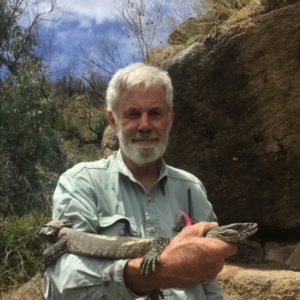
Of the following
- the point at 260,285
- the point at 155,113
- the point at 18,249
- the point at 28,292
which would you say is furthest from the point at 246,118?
the point at 18,249

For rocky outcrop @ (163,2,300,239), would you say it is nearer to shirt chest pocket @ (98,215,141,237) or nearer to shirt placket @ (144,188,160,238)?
shirt placket @ (144,188,160,238)

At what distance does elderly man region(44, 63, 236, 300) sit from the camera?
201 cm

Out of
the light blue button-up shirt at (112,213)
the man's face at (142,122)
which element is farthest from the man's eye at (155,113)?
the light blue button-up shirt at (112,213)

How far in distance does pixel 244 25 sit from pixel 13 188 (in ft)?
24.0

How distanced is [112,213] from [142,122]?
1.63 ft

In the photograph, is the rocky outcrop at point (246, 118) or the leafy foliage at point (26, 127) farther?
the leafy foliage at point (26, 127)

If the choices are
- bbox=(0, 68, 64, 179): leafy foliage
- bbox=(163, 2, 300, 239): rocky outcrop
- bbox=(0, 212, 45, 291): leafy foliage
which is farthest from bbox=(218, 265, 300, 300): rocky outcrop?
bbox=(0, 68, 64, 179): leafy foliage

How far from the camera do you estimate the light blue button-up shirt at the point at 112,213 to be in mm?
2125

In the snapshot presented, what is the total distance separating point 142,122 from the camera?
2.65 metres

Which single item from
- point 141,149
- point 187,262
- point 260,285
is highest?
point 141,149

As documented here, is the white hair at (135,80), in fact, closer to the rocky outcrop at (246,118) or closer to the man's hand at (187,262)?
the man's hand at (187,262)

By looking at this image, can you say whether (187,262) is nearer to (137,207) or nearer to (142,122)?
(137,207)

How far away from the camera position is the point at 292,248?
242 inches

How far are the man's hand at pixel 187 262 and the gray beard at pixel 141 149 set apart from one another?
697 mm
